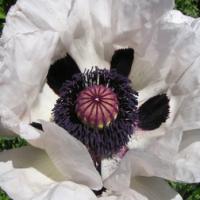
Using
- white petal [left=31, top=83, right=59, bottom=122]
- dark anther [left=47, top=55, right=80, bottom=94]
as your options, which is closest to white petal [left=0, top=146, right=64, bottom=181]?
white petal [left=31, top=83, right=59, bottom=122]

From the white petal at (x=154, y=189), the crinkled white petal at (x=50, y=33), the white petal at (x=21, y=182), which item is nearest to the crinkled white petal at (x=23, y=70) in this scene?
the crinkled white petal at (x=50, y=33)

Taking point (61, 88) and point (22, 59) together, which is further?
point (61, 88)

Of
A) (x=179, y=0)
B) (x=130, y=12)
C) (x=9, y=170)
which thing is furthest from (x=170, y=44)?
(x=179, y=0)

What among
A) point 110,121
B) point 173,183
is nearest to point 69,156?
point 110,121

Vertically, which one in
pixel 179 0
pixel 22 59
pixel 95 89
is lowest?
pixel 179 0

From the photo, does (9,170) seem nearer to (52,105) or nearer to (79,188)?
(79,188)

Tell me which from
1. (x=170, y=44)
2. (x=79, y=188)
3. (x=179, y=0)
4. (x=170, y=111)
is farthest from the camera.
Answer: (x=179, y=0)

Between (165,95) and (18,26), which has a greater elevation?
(18,26)
